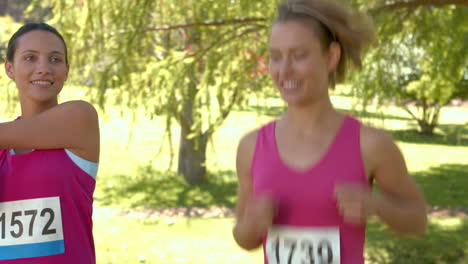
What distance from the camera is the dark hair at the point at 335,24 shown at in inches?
69.9

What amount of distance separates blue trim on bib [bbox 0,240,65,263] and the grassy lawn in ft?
4.48

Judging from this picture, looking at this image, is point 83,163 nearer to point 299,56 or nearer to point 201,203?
point 299,56

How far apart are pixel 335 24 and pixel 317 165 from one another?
15.8 inches

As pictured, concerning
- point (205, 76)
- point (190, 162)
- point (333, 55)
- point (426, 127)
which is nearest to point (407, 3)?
point (205, 76)

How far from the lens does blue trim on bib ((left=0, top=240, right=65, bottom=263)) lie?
79.3 inches

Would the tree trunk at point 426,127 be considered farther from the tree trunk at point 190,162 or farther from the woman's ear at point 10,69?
the woman's ear at point 10,69

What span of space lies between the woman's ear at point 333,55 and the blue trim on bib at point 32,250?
1.00 m

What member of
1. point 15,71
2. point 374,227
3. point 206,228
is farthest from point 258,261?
point 15,71

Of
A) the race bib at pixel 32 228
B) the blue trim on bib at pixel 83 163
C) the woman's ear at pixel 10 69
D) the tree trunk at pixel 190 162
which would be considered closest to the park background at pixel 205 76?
the tree trunk at pixel 190 162

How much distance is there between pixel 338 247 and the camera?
1.68 metres

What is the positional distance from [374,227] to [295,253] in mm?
6289

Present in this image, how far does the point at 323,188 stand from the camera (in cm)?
167

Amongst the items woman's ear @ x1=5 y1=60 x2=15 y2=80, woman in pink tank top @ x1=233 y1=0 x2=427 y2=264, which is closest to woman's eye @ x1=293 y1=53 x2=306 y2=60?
woman in pink tank top @ x1=233 y1=0 x2=427 y2=264

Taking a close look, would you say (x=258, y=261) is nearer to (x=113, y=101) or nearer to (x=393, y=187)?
(x=113, y=101)
